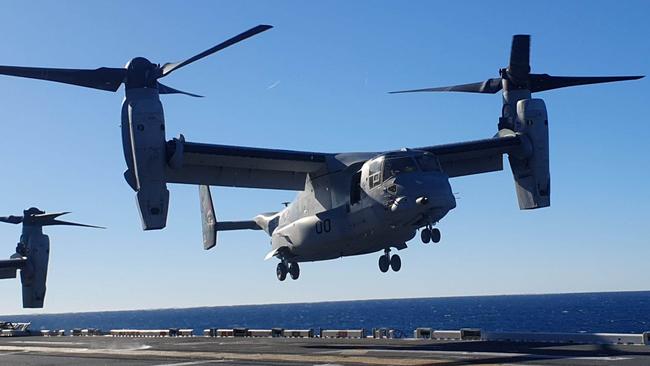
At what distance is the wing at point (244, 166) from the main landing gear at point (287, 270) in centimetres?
382

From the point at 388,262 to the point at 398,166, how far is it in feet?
18.7

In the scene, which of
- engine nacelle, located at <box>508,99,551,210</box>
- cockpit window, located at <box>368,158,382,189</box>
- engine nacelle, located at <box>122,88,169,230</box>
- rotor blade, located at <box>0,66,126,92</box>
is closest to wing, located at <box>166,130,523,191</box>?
engine nacelle, located at <box>508,99,551,210</box>

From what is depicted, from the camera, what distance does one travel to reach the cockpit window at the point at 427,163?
29922 millimetres

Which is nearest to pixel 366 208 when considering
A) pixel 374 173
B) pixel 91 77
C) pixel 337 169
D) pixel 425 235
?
pixel 374 173

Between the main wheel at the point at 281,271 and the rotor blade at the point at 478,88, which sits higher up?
the rotor blade at the point at 478,88

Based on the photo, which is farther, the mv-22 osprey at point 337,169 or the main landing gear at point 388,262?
the main landing gear at point 388,262

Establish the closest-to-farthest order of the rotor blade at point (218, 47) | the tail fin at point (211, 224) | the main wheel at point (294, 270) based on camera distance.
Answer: the rotor blade at point (218, 47) < the main wheel at point (294, 270) < the tail fin at point (211, 224)

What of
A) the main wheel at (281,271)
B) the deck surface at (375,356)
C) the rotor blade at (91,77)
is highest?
the rotor blade at (91,77)

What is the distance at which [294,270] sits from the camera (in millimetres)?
37438

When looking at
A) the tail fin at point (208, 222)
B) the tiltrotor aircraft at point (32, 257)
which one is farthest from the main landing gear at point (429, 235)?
the tiltrotor aircraft at point (32, 257)

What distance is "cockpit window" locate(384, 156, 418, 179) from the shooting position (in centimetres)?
2972

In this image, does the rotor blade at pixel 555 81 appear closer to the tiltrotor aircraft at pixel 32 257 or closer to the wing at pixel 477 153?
the wing at pixel 477 153

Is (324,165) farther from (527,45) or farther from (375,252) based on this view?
(527,45)

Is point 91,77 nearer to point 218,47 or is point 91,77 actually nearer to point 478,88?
point 218,47
